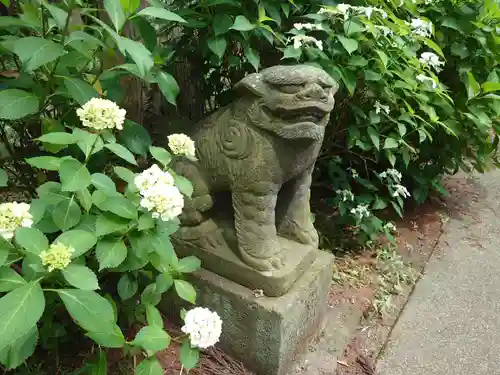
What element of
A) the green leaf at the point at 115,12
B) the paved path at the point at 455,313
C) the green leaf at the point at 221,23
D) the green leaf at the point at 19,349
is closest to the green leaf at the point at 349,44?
the green leaf at the point at 221,23

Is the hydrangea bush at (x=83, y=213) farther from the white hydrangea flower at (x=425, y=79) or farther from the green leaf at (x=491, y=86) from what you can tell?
the green leaf at (x=491, y=86)

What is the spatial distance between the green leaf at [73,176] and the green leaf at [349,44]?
1330 mm

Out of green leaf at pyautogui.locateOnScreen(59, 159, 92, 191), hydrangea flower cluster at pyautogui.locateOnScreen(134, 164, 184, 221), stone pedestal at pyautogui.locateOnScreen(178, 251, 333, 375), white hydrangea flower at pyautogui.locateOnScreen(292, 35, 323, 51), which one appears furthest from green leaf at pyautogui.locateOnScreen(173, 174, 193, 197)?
white hydrangea flower at pyautogui.locateOnScreen(292, 35, 323, 51)

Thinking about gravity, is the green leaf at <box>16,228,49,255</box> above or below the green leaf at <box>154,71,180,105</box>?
below

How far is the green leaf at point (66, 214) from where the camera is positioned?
50.5 inches

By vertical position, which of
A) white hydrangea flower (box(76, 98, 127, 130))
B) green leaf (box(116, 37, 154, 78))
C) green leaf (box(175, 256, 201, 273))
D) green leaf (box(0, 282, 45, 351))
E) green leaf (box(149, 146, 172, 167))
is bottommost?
green leaf (box(175, 256, 201, 273))

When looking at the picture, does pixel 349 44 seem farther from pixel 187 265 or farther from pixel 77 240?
pixel 77 240

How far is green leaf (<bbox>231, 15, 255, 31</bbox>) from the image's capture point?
1908 millimetres

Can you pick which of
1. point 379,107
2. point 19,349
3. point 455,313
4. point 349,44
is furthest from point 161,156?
point 455,313

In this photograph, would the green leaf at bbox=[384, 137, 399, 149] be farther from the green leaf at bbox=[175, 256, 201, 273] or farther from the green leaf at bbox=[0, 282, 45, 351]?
the green leaf at bbox=[0, 282, 45, 351]

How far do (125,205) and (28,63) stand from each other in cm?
47

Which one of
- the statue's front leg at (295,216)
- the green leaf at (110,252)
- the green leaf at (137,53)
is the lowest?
the statue's front leg at (295,216)

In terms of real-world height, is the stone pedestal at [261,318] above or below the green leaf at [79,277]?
below

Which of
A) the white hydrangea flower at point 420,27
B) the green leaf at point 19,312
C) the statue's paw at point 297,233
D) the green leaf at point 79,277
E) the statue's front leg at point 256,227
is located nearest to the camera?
the green leaf at point 19,312
